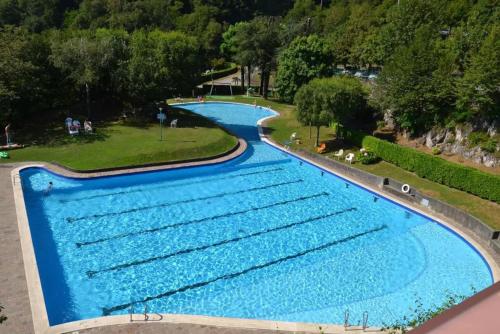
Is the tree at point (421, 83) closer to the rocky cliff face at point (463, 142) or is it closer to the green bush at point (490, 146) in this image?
the rocky cliff face at point (463, 142)

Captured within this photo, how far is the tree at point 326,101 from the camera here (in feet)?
117

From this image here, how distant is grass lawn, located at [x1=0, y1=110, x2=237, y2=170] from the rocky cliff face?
17518 mm

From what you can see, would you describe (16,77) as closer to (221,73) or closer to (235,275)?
(235,275)

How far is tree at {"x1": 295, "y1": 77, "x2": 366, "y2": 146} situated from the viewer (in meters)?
35.6

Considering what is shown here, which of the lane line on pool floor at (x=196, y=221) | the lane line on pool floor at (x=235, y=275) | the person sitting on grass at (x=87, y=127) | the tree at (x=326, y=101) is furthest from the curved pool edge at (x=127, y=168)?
the lane line on pool floor at (x=235, y=275)

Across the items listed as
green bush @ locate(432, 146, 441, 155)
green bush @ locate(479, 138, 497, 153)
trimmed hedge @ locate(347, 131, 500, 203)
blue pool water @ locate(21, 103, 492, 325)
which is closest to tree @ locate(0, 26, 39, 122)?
blue pool water @ locate(21, 103, 492, 325)

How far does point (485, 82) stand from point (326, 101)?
11.9m

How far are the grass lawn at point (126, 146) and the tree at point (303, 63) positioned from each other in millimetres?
13308

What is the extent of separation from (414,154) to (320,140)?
1044 centimetres

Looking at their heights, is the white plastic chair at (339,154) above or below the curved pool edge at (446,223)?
above

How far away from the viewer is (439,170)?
30.2 m

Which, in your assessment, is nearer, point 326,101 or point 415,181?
point 415,181

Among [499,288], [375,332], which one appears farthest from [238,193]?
[499,288]

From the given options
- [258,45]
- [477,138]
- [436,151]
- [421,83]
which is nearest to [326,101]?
[421,83]
